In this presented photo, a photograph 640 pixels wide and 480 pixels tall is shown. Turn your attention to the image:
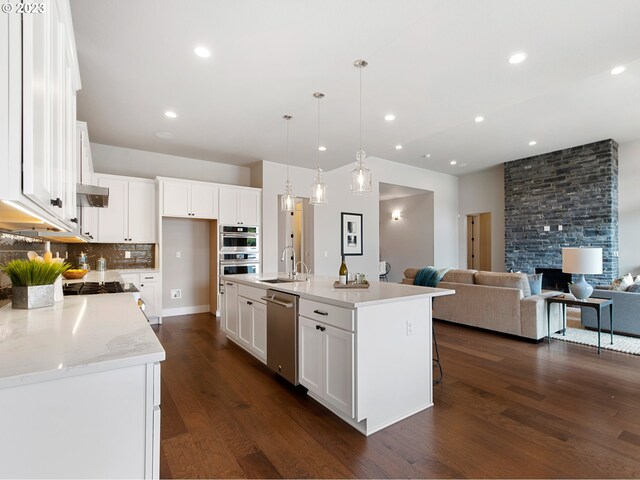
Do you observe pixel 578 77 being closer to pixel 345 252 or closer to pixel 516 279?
pixel 516 279

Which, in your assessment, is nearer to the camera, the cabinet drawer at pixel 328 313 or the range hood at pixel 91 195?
the cabinet drawer at pixel 328 313

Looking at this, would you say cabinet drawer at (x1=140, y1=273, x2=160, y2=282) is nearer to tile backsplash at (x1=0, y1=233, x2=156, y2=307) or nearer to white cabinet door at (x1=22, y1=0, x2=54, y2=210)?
tile backsplash at (x1=0, y1=233, x2=156, y2=307)

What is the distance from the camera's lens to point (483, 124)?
5781 mm

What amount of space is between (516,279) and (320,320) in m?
3.20

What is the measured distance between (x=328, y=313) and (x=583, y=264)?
3.55 meters

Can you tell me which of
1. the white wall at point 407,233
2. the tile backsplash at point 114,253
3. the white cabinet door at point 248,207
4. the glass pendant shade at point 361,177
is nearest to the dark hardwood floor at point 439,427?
the glass pendant shade at point 361,177

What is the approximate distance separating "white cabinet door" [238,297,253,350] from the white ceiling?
2264mm

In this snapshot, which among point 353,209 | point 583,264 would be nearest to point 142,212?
point 353,209

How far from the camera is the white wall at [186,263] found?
5.75 metres

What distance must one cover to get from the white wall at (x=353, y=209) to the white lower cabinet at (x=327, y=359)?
3668 mm

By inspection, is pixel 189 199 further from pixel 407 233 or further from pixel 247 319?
pixel 407 233

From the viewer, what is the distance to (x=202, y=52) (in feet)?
9.02

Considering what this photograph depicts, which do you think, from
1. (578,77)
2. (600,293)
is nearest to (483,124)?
(578,77)

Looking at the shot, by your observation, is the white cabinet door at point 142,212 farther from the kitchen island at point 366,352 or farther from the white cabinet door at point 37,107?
the white cabinet door at point 37,107
